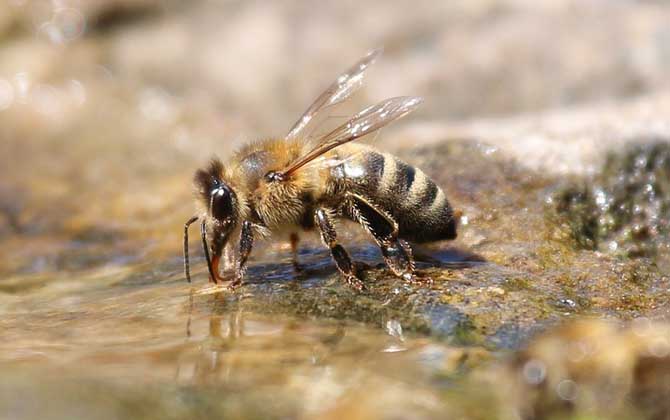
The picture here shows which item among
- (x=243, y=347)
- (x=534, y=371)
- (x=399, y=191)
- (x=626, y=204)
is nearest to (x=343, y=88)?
(x=399, y=191)

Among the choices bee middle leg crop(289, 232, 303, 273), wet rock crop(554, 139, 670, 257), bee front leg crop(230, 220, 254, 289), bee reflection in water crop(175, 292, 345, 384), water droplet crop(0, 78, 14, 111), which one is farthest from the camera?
water droplet crop(0, 78, 14, 111)

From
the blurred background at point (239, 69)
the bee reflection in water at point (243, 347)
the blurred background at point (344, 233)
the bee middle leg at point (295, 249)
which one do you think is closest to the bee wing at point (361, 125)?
the bee middle leg at point (295, 249)

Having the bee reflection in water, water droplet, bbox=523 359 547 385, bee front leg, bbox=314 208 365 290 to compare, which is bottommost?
water droplet, bbox=523 359 547 385

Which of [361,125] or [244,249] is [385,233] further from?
[244,249]

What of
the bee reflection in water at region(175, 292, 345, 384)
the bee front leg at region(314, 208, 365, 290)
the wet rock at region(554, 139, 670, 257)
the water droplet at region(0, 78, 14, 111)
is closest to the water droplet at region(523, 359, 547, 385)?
the bee reflection in water at region(175, 292, 345, 384)

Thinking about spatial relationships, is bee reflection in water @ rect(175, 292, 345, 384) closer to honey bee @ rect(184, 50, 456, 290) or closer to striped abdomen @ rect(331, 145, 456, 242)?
honey bee @ rect(184, 50, 456, 290)

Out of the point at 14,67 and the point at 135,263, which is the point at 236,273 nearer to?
the point at 135,263

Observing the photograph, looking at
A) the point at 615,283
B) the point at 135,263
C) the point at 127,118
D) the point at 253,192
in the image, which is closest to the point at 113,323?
the point at 253,192
